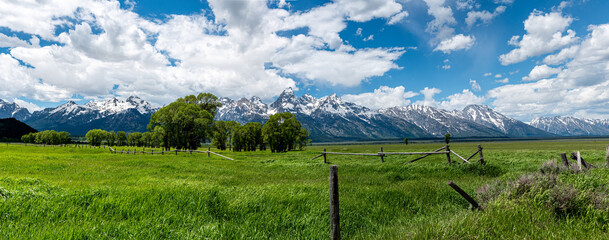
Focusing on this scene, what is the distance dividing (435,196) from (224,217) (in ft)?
26.2

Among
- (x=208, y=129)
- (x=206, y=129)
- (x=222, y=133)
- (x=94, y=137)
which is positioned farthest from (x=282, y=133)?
(x=94, y=137)

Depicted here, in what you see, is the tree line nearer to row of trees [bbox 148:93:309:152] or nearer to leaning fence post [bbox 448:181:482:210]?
row of trees [bbox 148:93:309:152]

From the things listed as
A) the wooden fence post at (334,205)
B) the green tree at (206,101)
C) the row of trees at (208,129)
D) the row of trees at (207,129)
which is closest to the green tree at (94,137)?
the row of trees at (207,129)

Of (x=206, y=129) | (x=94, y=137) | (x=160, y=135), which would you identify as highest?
(x=206, y=129)

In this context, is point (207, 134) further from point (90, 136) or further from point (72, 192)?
point (90, 136)

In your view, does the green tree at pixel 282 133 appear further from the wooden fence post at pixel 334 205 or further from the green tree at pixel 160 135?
the wooden fence post at pixel 334 205

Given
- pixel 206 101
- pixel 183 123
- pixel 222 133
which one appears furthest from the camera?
pixel 222 133

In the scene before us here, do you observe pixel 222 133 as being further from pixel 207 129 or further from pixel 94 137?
pixel 94 137

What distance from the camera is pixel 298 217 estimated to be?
7.14 metres

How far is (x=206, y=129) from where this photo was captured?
166 ft

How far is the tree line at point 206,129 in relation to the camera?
164ft

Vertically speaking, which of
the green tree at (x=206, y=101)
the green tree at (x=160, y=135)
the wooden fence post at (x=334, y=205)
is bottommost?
the wooden fence post at (x=334, y=205)

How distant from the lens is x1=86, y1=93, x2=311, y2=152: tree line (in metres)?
49.8

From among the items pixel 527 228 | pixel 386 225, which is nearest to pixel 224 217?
pixel 386 225
